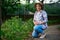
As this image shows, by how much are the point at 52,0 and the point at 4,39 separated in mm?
15623

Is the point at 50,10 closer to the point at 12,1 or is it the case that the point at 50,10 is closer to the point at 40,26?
the point at 12,1

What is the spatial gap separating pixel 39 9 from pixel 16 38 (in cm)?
232

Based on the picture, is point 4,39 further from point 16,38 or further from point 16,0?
point 16,0

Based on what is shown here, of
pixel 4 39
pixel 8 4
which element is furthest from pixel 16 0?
pixel 4 39

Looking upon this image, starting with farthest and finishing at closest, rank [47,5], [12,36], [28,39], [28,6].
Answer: [47,5] < [28,6] < [28,39] < [12,36]

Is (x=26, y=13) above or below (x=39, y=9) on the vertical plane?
below

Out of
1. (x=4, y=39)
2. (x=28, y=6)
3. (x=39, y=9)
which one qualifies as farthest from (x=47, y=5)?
(x=39, y=9)

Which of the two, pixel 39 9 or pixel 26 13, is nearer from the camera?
pixel 39 9

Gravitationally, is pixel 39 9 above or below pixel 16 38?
above

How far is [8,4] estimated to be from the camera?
16.8 m

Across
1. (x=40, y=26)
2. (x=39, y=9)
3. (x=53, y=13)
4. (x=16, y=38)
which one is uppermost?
(x=39, y=9)

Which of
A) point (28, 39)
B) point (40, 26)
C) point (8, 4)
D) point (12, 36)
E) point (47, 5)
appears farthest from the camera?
point (47, 5)

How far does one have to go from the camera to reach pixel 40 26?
6.69 metres

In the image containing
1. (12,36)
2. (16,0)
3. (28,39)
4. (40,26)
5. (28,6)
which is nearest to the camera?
(40,26)
